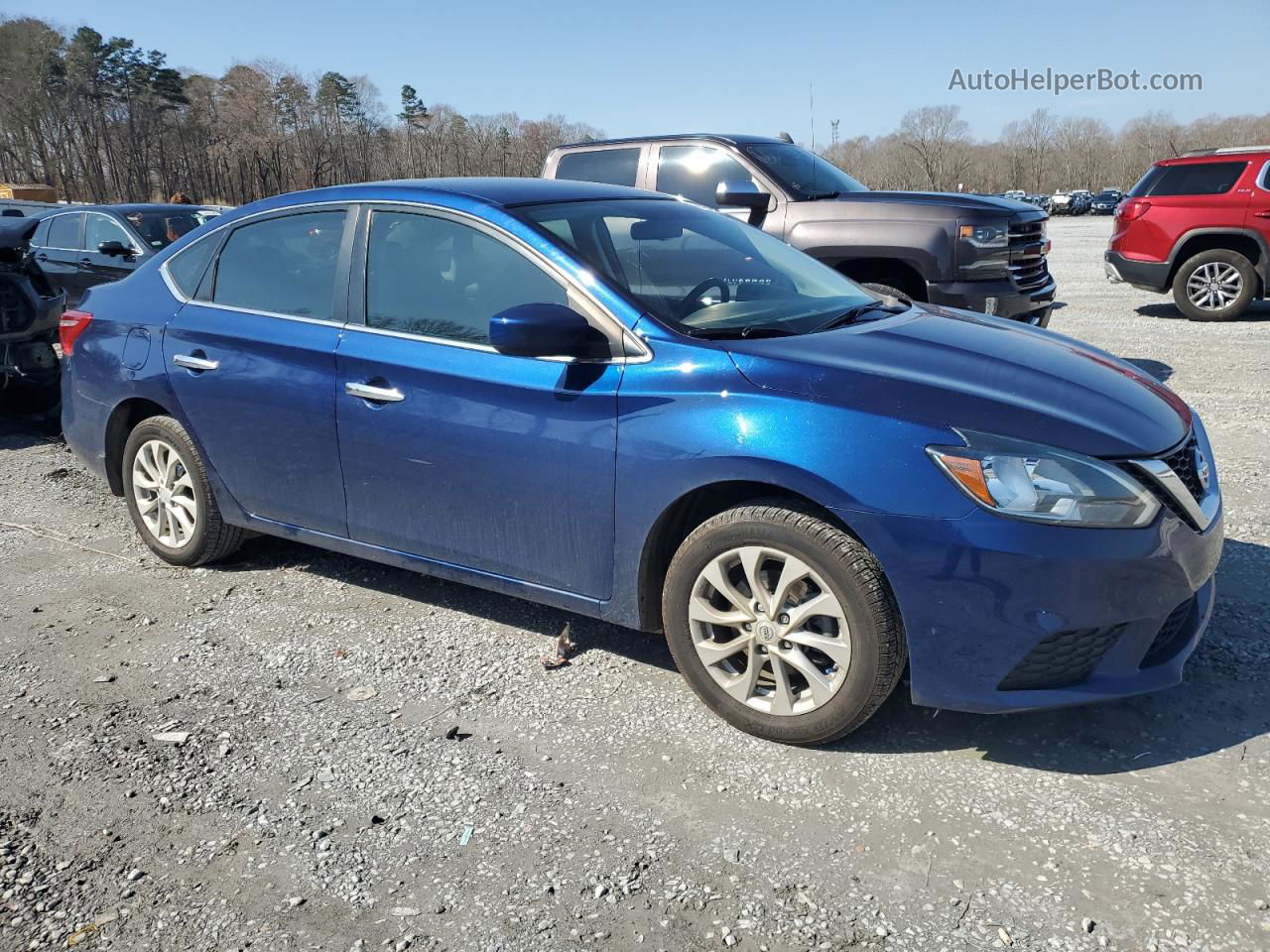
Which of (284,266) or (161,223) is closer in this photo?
(284,266)

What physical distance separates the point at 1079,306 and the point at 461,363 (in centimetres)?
1307

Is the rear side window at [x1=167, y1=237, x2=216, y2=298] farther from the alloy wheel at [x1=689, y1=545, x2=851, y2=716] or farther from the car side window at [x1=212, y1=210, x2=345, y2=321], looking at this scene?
the alloy wheel at [x1=689, y1=545, x2=851, y2=716]

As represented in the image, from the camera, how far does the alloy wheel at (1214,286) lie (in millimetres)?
12094

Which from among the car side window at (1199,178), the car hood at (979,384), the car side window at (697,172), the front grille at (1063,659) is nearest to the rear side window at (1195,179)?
the car side window at (1199,178)

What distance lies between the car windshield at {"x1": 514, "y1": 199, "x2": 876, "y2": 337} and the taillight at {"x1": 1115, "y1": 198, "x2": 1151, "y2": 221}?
9781 mm

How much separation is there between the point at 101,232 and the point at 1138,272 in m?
12.8

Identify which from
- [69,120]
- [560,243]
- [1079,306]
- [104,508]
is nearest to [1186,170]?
[1079,306]

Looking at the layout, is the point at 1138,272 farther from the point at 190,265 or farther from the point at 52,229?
the point at 52,229

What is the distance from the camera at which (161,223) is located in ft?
41.0

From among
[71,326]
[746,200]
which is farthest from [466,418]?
[746,200]

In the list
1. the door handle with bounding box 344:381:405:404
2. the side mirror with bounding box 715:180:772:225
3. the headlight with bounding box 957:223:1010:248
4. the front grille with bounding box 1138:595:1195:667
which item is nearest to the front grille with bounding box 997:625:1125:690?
the front grille with bounding box 1138:595:1195:667

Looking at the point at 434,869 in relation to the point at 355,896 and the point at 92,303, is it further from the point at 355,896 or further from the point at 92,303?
the point at 92,303

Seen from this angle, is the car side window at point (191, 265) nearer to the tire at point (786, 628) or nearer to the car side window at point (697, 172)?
the tire at point (786, 628)

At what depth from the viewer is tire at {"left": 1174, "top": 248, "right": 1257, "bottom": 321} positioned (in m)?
12.0
